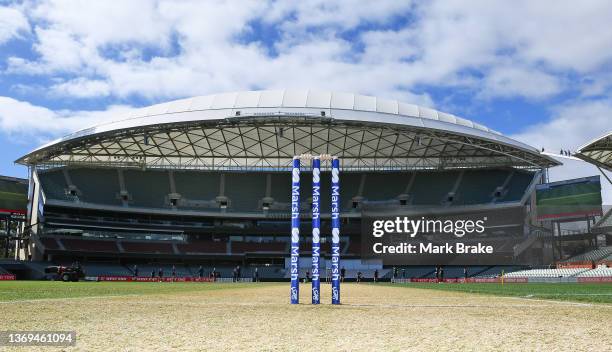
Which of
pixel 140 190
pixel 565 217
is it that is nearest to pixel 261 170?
pixel 140 190

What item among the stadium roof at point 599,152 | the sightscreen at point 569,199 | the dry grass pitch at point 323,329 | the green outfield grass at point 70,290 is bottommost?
the green outfield grass at point 70,290

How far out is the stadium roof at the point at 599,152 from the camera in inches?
Answer: 1891

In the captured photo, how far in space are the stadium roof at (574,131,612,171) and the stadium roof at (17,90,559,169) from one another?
369 inches

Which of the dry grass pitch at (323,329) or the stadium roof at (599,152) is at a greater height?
the stadium roof at (599,152)

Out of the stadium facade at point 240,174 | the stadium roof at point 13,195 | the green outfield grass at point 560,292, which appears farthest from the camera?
the stadium roof at point 13,195

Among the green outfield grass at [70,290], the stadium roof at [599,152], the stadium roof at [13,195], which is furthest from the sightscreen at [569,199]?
the stadium roof at [13,195]

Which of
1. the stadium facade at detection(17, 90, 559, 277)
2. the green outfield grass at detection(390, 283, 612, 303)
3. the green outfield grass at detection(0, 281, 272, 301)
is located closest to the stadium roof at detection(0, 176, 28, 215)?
the stadium facade at detection(17, 90, 559, 277)

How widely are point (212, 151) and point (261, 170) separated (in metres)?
9.16

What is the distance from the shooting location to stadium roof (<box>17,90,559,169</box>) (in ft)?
190

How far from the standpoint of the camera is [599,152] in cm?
5175

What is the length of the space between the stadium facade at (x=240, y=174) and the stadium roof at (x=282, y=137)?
19 cm

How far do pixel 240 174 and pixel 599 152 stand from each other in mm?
47972

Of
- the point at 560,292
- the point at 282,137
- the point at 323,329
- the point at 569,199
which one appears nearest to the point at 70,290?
the point at 323,329

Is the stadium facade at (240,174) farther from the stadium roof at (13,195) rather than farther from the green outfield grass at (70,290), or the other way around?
the green outfield grass at (70,290)
